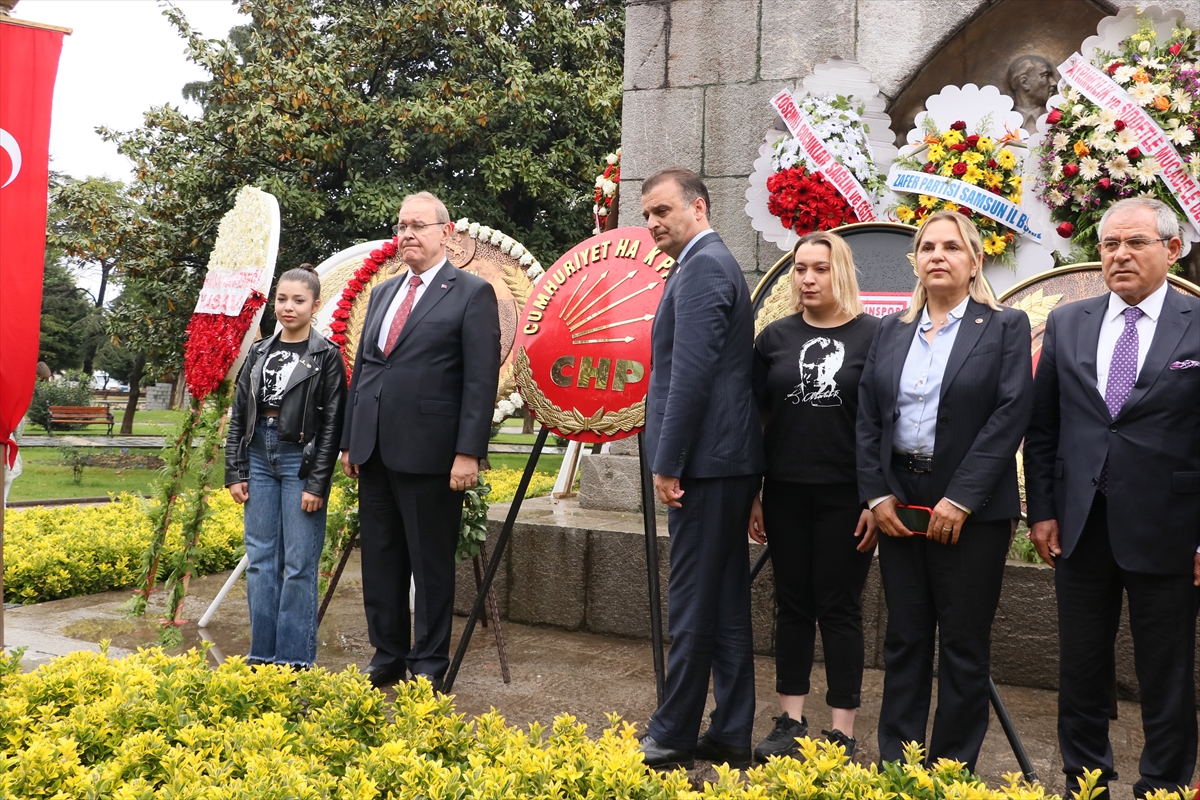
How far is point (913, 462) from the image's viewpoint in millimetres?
3078

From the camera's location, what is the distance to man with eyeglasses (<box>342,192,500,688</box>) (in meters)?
4.00

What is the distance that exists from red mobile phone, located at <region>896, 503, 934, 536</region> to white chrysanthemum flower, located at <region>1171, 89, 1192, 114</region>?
2735 mm

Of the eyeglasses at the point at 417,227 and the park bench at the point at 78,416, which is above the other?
the eyeglasses at the point at 417,227

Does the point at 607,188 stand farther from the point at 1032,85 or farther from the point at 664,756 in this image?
A: the point at 664,756

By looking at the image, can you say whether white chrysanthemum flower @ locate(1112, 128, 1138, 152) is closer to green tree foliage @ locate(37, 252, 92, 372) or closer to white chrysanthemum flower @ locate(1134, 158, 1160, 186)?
white chrysanthemum flower @ locate(1134, 158, 1160, 186)

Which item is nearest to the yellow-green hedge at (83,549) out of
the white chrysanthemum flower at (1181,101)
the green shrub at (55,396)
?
the white chrysanthemum flower at (1181,101)

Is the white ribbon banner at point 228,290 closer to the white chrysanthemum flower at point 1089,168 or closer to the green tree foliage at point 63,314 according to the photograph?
the white chrysanthemum flower at point 1089,168

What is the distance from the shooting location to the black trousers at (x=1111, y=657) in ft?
9.39

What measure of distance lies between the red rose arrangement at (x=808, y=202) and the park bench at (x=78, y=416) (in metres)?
26.9

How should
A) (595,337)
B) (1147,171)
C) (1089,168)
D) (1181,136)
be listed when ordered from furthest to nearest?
(1089,168), (1147,171), (1181,136), (595,337)

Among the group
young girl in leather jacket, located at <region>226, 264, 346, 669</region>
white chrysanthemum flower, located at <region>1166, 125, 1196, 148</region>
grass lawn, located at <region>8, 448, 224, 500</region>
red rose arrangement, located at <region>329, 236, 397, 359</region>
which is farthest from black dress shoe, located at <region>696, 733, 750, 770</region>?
grass lawn, located at <region>8, 448, 224, 500</region>

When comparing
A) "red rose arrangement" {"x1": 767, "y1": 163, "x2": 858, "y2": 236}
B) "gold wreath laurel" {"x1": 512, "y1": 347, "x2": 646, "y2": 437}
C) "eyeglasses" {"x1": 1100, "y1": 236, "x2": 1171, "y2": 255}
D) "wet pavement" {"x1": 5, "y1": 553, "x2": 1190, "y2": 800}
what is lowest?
"wet pavement" {"x1": 5, "y1": 553, "x2": 1190, "y2": 800}

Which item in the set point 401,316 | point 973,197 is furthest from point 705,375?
point 973,197

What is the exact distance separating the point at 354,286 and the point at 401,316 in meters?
0.96
